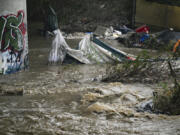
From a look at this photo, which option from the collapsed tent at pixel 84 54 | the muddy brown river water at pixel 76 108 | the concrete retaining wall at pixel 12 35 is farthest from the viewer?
the collapsed tent at pixel 84 54

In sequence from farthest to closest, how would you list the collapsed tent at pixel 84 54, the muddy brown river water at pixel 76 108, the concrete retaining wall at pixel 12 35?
the collapsed tent at pixel 84 54 → the concrete retaining wall at pixel 12 35 → the muddy brown river water at pixel 76 108

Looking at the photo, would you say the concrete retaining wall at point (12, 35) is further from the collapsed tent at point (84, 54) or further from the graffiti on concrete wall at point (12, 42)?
the collapsed tent at point (84, 54)

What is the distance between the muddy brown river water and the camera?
4.48 m

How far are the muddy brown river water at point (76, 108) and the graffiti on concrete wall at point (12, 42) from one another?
0.42 meters

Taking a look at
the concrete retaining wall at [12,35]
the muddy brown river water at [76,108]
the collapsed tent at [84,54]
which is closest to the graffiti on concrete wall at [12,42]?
the concrete retaining wall at [12,35]

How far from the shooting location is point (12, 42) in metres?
8.34

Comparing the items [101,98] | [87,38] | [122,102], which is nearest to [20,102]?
[101,98]

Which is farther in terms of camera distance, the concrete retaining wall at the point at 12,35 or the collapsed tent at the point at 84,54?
the collapsed tent at the point at 84,54

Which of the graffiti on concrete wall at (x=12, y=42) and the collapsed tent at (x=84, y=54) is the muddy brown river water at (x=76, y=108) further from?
the collapsed tent at (x=84, y=54)

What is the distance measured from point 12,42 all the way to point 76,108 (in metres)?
3.72

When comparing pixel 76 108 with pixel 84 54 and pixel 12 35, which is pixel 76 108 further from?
pixel 84 54

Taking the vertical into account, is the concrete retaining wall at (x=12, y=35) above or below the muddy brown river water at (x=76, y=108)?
above

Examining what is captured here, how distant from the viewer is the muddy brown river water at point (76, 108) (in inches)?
176

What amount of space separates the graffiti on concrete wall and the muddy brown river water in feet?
1.37
